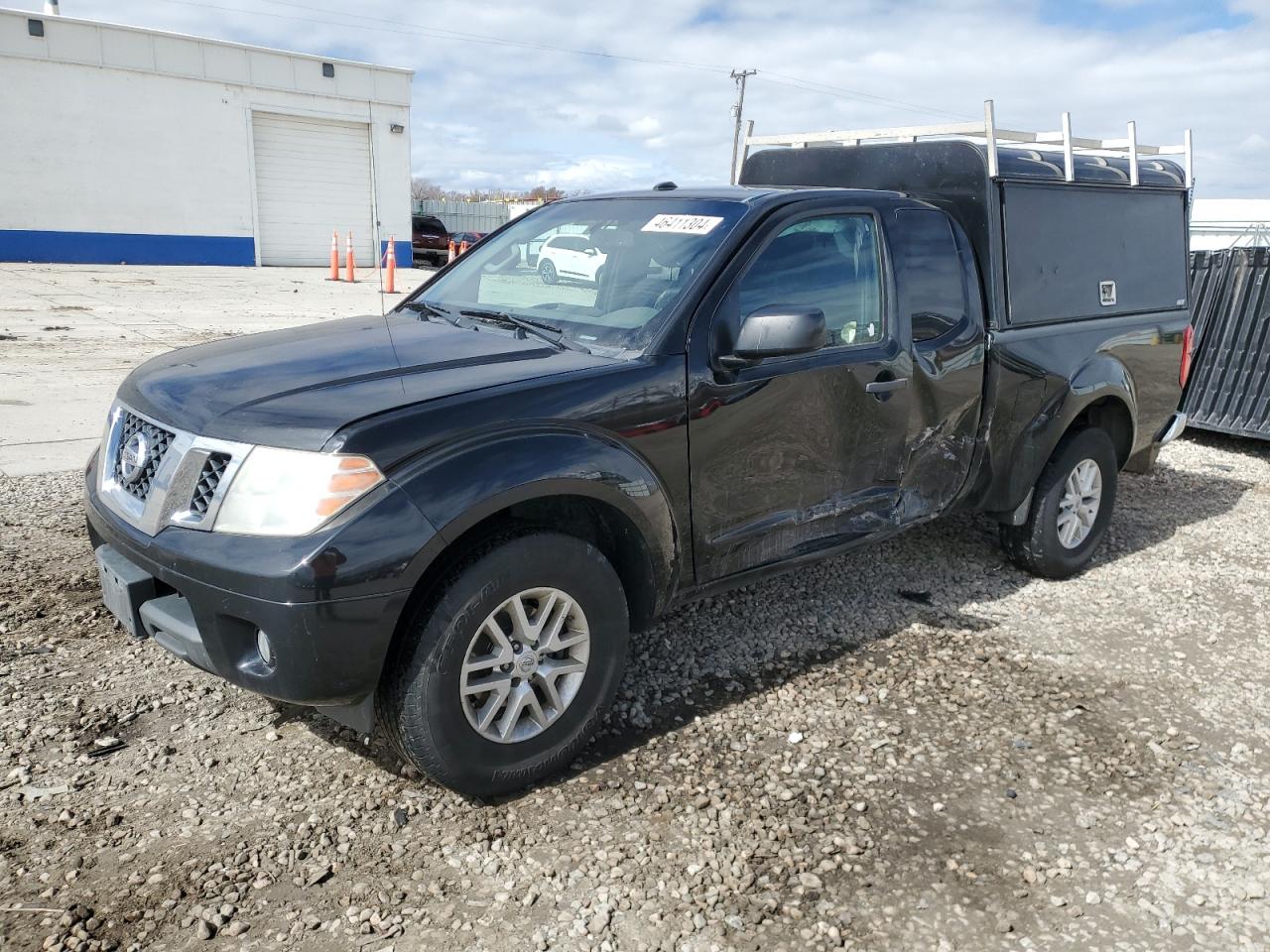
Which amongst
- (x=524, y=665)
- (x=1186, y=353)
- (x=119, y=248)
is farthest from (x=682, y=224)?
(x=119, y=248)

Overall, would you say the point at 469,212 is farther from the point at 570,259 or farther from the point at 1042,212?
the point at 570,259

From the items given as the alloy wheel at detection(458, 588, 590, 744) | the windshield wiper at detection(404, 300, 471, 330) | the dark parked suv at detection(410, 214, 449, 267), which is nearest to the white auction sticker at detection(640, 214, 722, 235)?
the windshield wiper at detection(404, 300, 471, 330)

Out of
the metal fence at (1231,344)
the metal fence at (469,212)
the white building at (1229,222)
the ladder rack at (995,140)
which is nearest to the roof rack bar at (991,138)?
the ladder rack at (995,140)

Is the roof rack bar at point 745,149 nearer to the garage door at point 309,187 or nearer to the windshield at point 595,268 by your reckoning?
the windshield at point 595,268

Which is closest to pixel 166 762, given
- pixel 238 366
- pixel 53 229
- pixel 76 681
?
pixel 76 681

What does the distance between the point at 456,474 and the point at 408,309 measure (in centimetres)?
173

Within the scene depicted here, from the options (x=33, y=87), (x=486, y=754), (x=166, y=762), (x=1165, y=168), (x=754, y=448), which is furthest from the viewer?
(x=33, y=87)

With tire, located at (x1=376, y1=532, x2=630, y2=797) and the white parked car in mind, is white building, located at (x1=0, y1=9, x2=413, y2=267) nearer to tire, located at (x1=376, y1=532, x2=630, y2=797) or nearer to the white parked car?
the white parked car

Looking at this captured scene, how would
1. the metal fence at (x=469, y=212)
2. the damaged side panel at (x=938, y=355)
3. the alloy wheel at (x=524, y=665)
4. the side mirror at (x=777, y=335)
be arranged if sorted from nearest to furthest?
the alloy wheel at (x=524, y=665)
the side mirror at (x=777, y=335)
the damaged side panel at (x=938, y=355)
the metal fence at (x=469, y=212)

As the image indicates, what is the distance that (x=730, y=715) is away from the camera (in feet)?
11.8

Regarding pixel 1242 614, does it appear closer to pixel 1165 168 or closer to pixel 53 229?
pixel 1165 168

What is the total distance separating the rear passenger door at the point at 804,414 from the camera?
3.38 metres

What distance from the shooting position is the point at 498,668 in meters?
2.92

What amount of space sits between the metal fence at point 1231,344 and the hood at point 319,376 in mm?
6999
